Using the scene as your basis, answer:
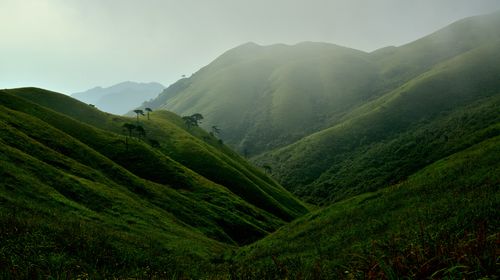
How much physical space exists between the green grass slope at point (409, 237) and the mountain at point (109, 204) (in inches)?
281

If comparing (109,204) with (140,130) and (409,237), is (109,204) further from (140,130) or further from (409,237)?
(140,130)

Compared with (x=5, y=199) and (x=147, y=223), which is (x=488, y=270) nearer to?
(x=5, y=199)

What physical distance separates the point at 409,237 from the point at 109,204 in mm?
49404

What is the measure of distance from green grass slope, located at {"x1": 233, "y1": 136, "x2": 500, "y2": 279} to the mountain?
23.4 ft

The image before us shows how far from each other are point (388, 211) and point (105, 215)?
39.6m

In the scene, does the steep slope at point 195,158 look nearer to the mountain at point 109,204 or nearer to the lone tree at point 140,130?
the mountain at point 109,204

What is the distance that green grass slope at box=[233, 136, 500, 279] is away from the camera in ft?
21.0

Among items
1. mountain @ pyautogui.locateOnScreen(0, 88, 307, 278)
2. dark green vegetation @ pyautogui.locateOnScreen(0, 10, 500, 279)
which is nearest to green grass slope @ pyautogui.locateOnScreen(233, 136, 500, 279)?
dark green vegetation @ pyautogui.locateOnScreen(0, 10, 500, 279)

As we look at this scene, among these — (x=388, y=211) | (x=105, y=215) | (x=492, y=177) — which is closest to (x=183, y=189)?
(x=105, y=215)

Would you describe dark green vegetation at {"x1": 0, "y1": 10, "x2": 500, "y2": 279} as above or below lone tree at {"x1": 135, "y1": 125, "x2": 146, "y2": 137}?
below

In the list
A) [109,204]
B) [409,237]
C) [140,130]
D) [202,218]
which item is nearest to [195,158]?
[140,130]

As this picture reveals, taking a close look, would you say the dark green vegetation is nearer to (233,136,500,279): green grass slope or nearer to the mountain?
(233,136,500,279): green grass slope

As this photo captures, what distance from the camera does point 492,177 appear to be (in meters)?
35.2

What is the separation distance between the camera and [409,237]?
1706 centimetres
